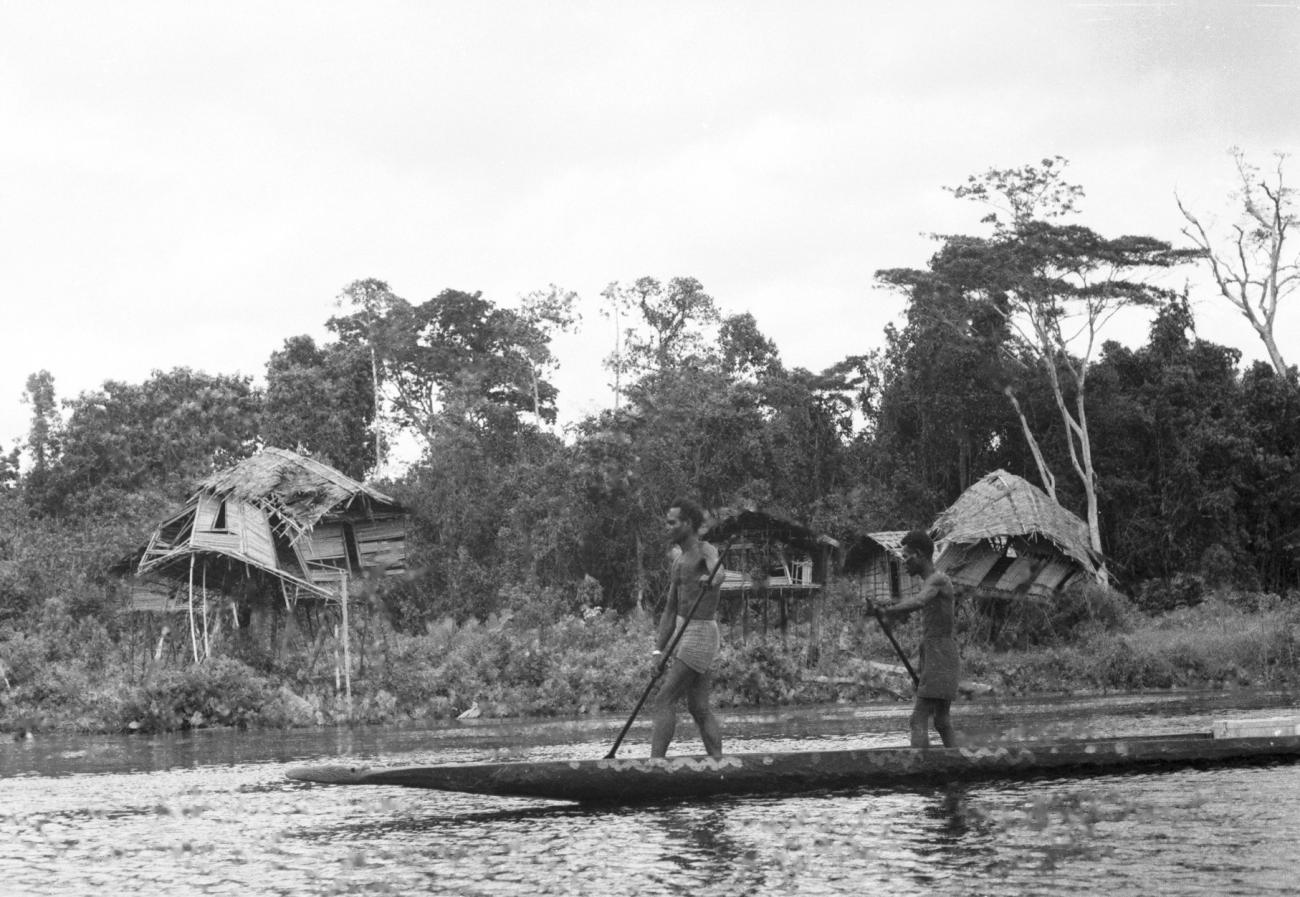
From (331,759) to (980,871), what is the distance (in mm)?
9253

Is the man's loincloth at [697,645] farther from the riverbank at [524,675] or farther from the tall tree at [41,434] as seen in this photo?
the tall tree at [41,434]

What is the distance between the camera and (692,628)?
10.3 m

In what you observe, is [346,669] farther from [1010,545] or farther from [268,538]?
[1010,545]

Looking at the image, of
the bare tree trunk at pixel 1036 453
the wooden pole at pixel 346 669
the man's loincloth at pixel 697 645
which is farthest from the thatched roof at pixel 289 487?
the man's loincloth at pixel 697 645

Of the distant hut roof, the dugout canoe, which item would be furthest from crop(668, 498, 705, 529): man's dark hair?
the distant hut roof

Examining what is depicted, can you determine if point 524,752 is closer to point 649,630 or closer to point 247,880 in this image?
point 247,880

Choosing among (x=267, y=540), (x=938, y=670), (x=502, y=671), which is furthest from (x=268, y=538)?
(x=938, y=670)

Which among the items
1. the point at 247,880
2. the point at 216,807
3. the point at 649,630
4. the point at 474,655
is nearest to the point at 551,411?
the point at 649,630

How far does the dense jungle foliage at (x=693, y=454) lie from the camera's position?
31578 mm

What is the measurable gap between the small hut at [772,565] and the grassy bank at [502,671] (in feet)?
11.2

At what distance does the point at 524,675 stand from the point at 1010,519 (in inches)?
478

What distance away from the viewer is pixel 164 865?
8.17 metres

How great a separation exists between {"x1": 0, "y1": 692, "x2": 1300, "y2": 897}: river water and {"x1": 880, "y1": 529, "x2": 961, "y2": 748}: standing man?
54 cm

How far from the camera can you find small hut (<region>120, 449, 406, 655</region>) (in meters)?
26.5
